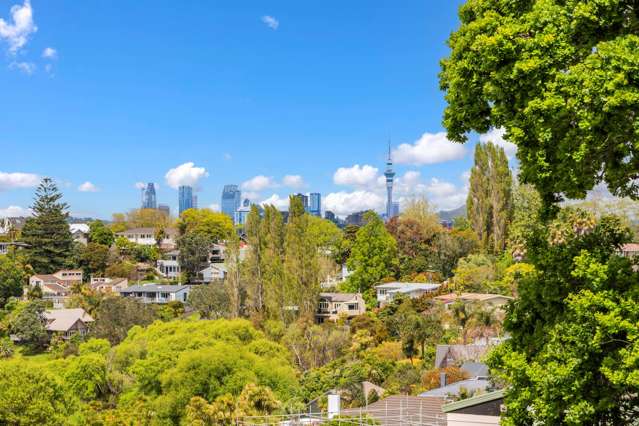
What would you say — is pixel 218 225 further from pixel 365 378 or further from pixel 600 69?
pixel 600 69

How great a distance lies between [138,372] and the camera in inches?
1112

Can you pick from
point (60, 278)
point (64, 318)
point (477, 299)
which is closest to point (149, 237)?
point (60, 278)

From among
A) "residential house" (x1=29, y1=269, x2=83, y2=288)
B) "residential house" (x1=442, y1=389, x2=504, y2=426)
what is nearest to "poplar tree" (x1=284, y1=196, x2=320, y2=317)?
"residential house" (x1=442, y1=389, x2=504, y2=426)

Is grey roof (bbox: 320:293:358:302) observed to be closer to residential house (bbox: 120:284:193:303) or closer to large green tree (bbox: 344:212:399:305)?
large green tree (bbox: 344:212:399:305)

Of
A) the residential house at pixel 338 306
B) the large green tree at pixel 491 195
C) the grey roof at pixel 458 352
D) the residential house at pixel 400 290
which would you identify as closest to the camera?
the grey roof at pixel 458 352

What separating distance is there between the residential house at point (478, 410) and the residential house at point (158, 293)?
51402 mm

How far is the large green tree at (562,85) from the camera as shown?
659 centimetres

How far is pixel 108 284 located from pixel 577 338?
63771 mm

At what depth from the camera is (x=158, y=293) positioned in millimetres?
61438

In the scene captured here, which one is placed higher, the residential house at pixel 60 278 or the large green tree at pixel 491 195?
the large green tree at pixel 491 195

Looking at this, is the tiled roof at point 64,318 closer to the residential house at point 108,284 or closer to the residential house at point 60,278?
the residential house at point 108,284

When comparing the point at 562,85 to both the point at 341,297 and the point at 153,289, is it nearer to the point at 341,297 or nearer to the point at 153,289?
the point at 341,297

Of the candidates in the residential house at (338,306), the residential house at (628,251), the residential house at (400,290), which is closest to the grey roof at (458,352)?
the residential house at (628,251)

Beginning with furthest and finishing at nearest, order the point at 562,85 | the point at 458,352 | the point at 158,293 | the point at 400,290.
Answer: the point at 158,293, the point at 400,290, the point at 458,352, the point at 562,85
